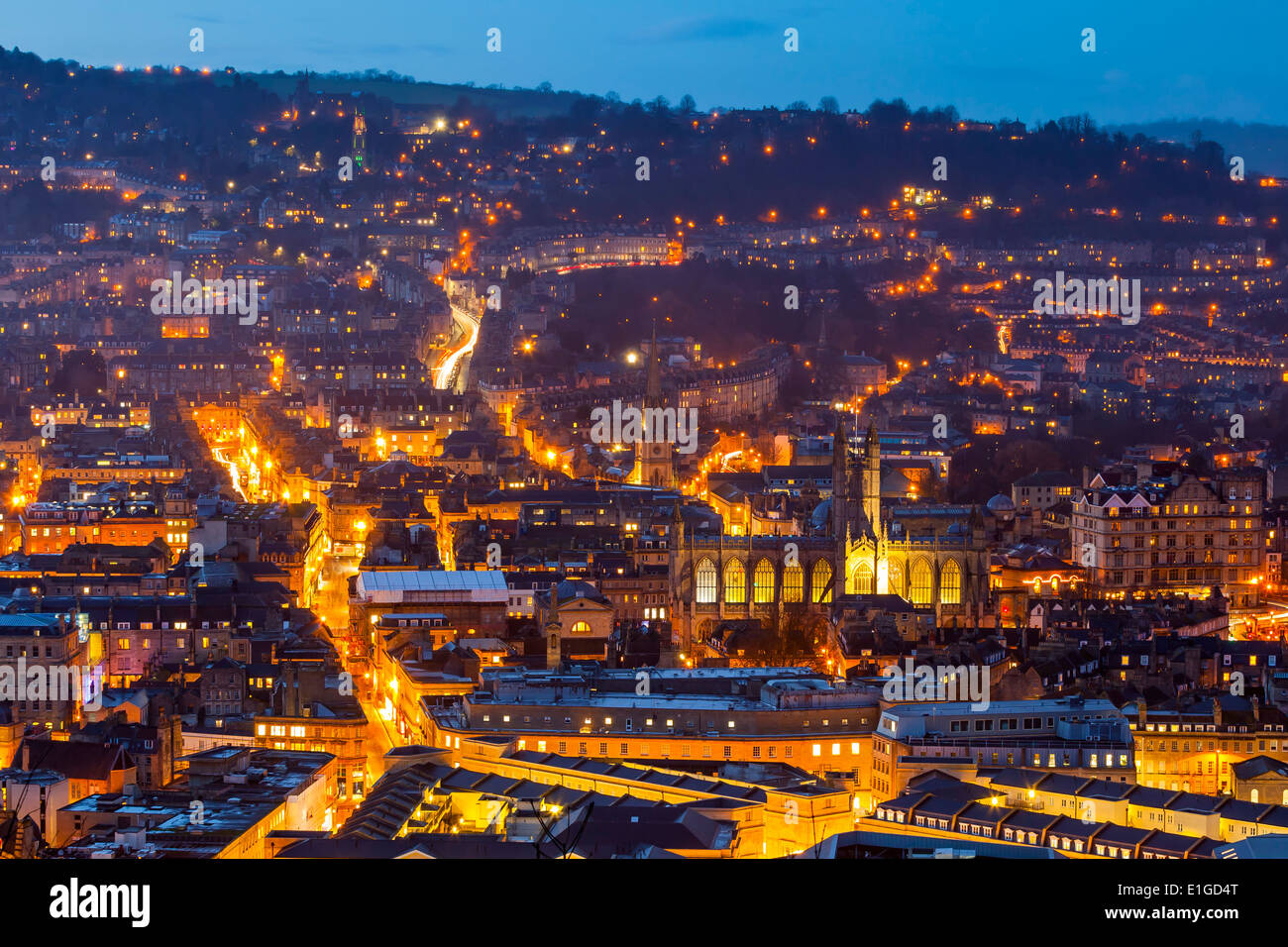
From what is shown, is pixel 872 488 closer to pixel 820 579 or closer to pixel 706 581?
pixel 820 579

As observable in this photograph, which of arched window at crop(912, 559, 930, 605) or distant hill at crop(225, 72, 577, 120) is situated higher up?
distant hill at crop(225, 72, 577, 120)

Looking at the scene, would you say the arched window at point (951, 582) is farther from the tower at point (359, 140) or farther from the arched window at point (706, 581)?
the tower at point (359, 140)

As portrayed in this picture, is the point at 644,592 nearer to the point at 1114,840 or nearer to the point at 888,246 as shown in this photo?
the point at 1114,840

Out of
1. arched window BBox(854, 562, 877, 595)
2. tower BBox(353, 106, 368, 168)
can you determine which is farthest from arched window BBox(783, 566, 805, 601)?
tower BBox(353, 106, 368, 168)

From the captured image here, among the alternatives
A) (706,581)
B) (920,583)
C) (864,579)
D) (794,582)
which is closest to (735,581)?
(706,581)

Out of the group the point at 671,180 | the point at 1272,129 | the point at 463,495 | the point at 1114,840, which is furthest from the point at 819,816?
the point at 671,180

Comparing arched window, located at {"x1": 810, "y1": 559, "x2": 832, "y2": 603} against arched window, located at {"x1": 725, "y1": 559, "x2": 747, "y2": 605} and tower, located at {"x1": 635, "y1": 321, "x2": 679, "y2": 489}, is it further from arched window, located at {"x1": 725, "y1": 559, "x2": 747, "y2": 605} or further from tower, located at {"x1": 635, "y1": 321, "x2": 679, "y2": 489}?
tower, located at {"x1": 635, "y1": 321, "x2": 679, "y2": 489}

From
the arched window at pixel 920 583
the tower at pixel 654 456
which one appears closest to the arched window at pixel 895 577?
the arched window at pixel 920 583
